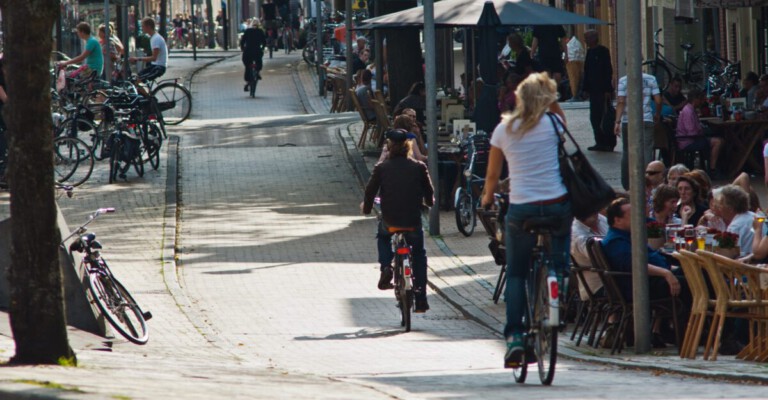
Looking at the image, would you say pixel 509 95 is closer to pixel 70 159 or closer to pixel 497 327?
pixel 70 159

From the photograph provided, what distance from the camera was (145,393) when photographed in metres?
7.05

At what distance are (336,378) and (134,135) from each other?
41.3 ft

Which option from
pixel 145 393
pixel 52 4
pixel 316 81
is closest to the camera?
pixel 145 393

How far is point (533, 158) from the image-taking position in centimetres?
799

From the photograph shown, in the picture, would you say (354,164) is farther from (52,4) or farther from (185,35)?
(185,35)

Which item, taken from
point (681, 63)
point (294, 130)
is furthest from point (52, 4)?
point (681, 63)

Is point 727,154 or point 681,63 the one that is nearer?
point 727,154

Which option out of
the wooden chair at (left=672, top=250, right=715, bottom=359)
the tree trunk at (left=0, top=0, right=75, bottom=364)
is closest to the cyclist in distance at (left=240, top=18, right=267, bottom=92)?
the wooden chair at (left=672, top=250, right=715, bottom=359)

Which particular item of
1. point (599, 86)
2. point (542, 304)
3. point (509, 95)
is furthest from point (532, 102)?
point (599, 86)

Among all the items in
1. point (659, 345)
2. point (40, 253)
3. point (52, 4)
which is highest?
point (52, 4)

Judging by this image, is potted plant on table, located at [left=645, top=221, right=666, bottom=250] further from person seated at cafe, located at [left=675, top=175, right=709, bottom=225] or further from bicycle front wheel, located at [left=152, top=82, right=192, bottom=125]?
bicycle front wheel, located at [left=152, top=82, right=192, bottom=125]

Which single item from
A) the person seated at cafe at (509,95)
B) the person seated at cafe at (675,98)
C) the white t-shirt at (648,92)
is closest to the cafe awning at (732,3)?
the person seated at cafe at (675,98)

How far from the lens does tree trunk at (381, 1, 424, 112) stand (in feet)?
77.3

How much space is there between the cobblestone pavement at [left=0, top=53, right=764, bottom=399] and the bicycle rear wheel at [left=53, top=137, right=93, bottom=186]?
0.21m
